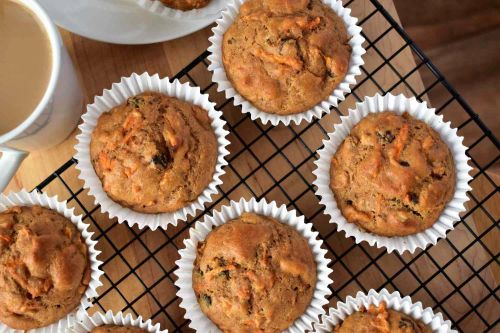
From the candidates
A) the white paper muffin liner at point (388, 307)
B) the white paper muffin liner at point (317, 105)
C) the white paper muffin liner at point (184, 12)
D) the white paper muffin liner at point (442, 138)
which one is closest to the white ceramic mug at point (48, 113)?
the white paper muffin liner at point (184, 12)

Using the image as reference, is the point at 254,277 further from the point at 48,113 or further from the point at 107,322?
the point at 48,113

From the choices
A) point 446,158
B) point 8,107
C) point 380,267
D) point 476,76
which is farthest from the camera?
point 476,76

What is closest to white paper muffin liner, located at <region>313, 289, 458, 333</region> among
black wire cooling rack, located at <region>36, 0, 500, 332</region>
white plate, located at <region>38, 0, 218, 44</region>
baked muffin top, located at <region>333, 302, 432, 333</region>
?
baked muffin top, located at <region>333, 302, 432, 333</region>

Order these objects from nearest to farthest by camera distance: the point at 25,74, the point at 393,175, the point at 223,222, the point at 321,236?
the point at 25,74 → the point at 393,175 → the point at 223,222 → the point at 321,236

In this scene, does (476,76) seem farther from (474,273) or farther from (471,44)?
(474,273)

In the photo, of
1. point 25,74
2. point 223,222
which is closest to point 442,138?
point 223,222

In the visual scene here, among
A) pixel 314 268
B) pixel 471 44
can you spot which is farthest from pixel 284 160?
pixel 471 44

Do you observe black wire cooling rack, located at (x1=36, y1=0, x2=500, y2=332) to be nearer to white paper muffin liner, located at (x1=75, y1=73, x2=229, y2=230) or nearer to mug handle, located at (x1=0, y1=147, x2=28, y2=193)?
white paper muffin liner, located at (x1=75, y1=73, x2=229, y2=230)
